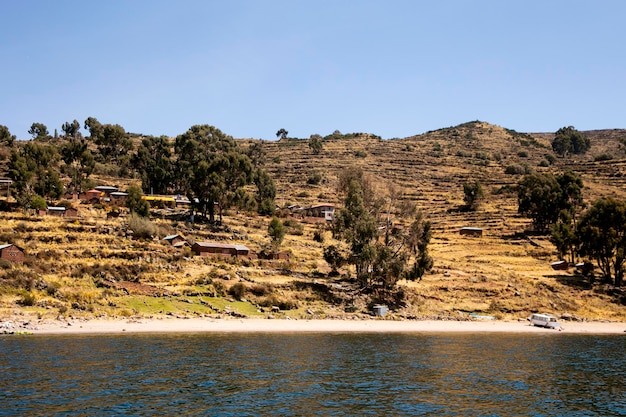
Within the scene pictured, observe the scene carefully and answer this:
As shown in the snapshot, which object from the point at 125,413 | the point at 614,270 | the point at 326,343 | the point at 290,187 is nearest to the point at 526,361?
the point at 326,343

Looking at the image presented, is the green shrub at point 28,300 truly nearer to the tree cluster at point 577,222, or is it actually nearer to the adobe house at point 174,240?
the adobe house at point 174,240

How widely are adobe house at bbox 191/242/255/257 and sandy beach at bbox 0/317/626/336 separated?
23.5 metres

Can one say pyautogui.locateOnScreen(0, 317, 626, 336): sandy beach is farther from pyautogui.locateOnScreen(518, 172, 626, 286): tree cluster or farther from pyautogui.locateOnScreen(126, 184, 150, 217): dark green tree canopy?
pyautogui.locateOnScreen(126, 184, 150, 217): dark green tree canopy

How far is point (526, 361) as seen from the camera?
42.1 m

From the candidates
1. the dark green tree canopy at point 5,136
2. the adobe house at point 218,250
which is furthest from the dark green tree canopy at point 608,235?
the dark green tree canopy at point 5,136

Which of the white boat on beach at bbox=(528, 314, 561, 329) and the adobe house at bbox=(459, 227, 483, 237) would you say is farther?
the adobe house at bbox=(459, 227, 483, 237)

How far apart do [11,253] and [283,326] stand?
3219 cm

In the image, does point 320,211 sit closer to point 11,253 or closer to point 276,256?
point 276,256

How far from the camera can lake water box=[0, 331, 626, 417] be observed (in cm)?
2662

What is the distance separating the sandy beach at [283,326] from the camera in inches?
1940

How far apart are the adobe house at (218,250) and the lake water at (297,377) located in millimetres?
31527

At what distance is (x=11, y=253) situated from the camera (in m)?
63.4

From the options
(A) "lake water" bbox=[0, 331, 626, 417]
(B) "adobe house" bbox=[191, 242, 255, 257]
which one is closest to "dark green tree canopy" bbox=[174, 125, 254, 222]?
(B) "adobe house" bbox=[191, 242, 255, 257]

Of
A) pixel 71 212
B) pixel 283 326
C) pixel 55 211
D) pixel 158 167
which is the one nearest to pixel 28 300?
pixel 283 326
